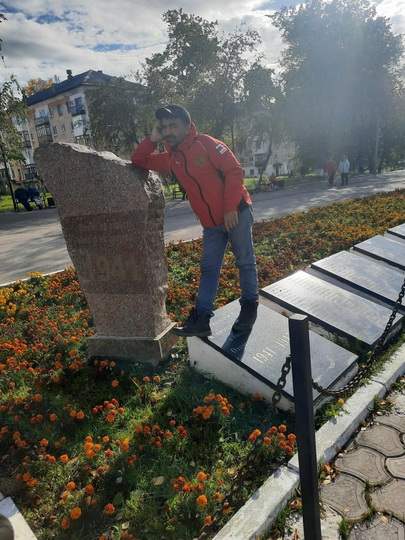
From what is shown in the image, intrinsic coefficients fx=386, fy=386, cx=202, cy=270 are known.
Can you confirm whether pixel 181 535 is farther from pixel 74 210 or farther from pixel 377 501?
pixel 74 210

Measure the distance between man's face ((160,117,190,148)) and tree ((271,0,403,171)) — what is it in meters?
29.0

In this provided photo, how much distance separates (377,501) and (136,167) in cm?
290

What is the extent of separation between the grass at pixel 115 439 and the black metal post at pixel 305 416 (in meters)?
0.39

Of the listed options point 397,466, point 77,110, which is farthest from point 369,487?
point 77,110

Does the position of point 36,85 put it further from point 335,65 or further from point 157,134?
point 157,134

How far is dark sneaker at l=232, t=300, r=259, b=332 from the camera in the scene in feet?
11.1

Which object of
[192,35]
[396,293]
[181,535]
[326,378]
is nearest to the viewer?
[181,535]

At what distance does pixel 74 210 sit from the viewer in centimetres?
347

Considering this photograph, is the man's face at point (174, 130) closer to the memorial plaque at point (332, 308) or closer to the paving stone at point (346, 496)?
the memorial plaque at point (332, 308)

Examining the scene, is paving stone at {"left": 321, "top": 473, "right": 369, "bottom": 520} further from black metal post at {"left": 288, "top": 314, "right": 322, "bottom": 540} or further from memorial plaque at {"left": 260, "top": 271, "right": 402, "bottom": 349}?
memorial plaque at {"left": 260, "top": 271, "right": 402, "bottom": 349}

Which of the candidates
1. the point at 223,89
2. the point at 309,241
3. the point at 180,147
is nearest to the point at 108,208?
the point at 180,147

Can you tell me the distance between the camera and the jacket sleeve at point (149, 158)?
3297 millimetres

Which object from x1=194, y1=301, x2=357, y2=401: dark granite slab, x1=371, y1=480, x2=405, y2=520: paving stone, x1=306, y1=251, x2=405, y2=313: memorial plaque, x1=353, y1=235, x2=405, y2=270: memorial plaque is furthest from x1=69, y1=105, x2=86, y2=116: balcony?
x1=371, y1=480, x2=405, y2=520: paving stone

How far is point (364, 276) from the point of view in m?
4.77
